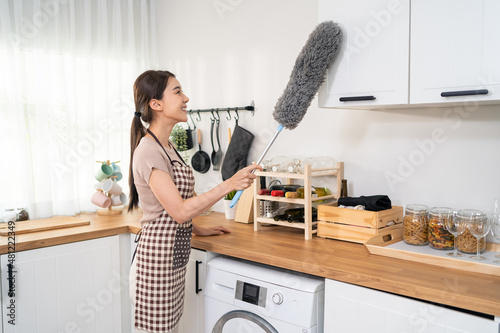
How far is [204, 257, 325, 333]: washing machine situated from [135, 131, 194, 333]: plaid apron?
7.9 inches

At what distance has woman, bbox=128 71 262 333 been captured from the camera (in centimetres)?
165

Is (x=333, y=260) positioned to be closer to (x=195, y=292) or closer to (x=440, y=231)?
(x=440, y=231)

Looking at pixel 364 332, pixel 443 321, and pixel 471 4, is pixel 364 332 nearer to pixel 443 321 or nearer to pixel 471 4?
pixel 443 321

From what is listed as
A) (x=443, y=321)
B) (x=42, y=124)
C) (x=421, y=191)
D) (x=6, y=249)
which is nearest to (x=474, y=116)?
(x=421, y=191)

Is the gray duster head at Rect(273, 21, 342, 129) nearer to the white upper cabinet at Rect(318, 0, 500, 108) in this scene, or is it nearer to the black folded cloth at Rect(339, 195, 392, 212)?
the white upper cabinet at Rect(318, 0, 500, 108)

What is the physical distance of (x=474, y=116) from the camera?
1.81 m

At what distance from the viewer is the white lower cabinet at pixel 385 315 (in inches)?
50.9

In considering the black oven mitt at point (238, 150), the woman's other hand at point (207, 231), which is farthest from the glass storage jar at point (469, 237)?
the black oven mitt at point (238, 150)

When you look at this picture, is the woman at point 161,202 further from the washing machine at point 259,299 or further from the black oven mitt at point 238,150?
the black oven mitt at point 238,150

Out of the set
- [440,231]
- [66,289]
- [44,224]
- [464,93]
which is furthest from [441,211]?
[44,224]

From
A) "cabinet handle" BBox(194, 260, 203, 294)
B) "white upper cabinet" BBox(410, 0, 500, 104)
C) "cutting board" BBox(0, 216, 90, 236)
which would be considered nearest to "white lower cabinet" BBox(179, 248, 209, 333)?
"cabinet handle" BBox(194, 260, 203, 294)

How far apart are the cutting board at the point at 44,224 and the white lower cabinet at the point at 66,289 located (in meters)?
0.19

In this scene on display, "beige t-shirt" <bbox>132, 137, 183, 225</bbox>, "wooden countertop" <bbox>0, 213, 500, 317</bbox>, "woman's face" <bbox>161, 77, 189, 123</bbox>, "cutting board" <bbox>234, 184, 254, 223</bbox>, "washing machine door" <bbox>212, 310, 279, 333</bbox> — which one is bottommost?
"washing machine door" <bbox>212, 310, 279, 333</bbox>

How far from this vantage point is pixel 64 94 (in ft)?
8.82
